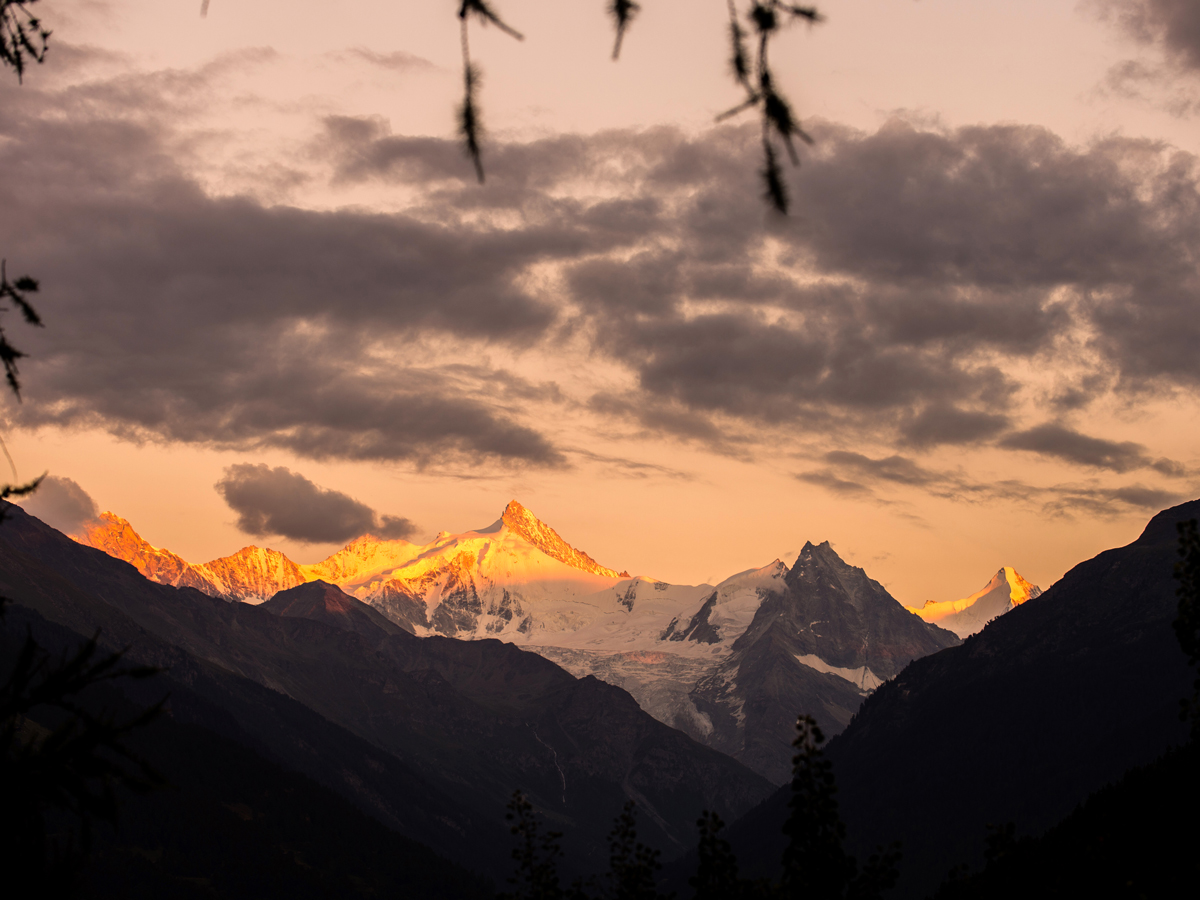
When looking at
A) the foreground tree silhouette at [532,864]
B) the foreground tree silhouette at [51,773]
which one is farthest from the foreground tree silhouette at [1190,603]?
the foreground tree silhouette at [51,773]

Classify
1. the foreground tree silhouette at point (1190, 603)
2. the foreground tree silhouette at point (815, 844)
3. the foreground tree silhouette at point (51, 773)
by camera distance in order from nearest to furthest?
the foreground tree silhouette at point (51, 773) → the foreground tree silhouette at point (815, 844) → the foreground tree silhouette at point (1190, 603)

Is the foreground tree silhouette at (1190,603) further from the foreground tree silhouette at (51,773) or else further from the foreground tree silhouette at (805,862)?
the foreground tree silhouette at (51,773)

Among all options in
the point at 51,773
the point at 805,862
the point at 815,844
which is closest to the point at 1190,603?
the point at 815,844

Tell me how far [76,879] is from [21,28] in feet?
38.9

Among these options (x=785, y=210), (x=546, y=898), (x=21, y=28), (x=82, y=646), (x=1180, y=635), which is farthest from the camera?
(x=546, y=898)

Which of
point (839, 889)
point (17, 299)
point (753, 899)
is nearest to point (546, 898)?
point (753, 899)

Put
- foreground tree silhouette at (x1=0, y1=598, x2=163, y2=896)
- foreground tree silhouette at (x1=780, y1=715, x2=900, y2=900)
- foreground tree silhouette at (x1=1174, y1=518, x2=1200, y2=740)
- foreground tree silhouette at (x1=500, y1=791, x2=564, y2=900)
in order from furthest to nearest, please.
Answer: foreground tree silhouette at (x1=500, y1=791, x2=564, y2=900) < foreground tree silhouette at (x1=1174, y1=518, x2=1200, y2=740) < foreground tree silhouette at (x1=780, y1=715, x2=900, y2=900) < foreground tree silhouette at (x1=0, y1=598, x2=163, y2=896)

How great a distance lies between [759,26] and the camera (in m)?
12.5

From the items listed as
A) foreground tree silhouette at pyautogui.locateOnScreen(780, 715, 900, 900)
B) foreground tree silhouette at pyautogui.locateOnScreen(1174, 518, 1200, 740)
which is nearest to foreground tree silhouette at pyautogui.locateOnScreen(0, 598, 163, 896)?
foreground tree silhouette at pyautogui.locateOnScreen(780, 715, 900, 900)

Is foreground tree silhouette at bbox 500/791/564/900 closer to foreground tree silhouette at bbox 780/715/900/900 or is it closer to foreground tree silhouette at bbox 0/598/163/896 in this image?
foreground tree silhouette at bbox 780/715/900/900

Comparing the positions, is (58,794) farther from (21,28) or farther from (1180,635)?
(1180,635)

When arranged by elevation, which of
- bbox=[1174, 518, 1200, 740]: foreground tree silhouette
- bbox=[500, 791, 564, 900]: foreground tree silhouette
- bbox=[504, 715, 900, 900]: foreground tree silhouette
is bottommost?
bbox=[500, 791, 564, 900]: foreground tree silhouette

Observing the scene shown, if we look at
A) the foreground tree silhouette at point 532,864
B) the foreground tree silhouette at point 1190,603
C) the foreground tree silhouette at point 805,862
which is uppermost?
the foreground tree silhouette at point 1190,603

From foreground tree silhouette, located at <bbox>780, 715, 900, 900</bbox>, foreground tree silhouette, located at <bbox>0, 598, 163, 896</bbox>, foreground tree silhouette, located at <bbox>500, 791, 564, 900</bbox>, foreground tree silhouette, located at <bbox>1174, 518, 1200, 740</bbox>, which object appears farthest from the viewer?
foreground tree silhouette, located at <bbox>500, 791, 564, 900</bbox>
